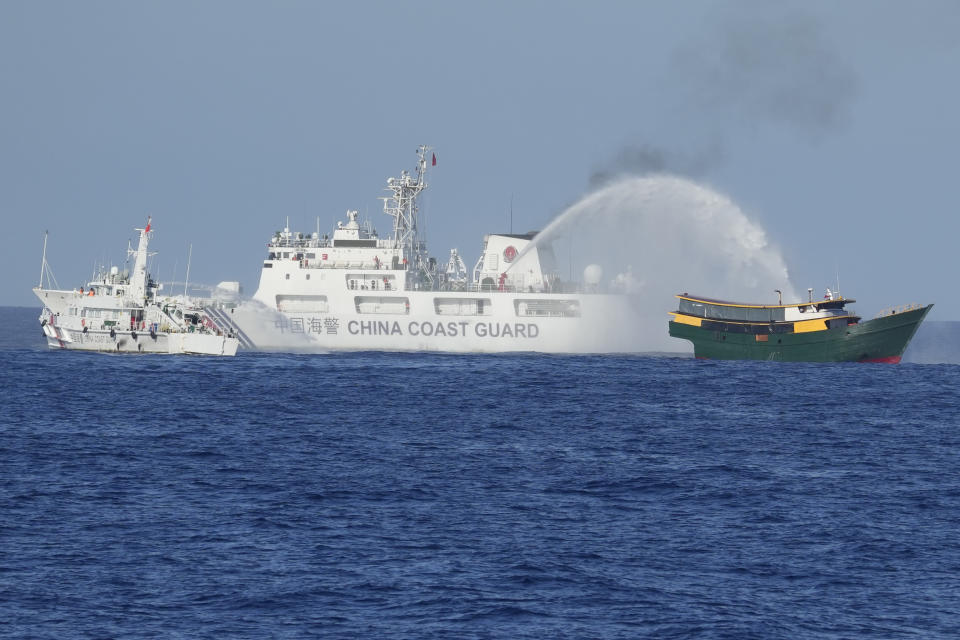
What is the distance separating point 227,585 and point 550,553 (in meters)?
7.01

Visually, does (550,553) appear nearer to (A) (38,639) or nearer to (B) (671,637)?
(B) (671,637)

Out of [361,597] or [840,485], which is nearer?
[361,597]

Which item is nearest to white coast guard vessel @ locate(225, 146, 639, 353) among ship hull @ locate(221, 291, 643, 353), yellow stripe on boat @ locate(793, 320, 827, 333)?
ship hull @ locate(221, 291, 643, 353)

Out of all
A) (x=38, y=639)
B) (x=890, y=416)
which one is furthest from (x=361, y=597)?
(x=890, y=416)

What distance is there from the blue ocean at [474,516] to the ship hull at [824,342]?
1562 centimetres

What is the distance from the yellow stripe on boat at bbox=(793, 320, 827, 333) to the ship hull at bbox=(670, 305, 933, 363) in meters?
0.25

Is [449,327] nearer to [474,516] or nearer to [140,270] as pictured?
[140,270]

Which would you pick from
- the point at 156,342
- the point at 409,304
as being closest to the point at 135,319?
the point at 156,342

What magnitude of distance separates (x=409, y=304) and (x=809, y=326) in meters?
28.4

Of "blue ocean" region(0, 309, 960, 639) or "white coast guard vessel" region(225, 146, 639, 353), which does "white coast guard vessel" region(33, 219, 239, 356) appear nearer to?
"white coast guard vessel" region(225, 146, 639, 353)

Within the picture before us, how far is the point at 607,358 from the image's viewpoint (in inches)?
3115

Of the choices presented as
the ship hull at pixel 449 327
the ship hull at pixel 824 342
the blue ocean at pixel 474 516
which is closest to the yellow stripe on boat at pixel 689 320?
the ship hull at pixel 824 342

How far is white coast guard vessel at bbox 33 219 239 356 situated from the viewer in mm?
75125

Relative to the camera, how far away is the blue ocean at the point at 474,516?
20203mm
